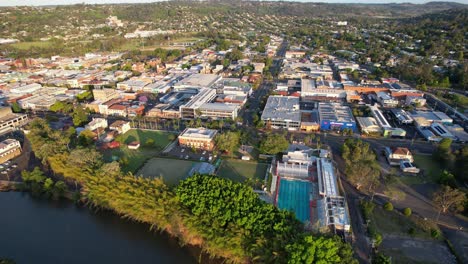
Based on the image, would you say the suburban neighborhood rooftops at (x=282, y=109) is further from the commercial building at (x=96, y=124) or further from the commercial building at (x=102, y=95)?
the commercial building at (x=102, y=95)

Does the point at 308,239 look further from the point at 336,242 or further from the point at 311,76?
the point at 311,76

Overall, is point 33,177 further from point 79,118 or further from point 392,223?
point 392,223

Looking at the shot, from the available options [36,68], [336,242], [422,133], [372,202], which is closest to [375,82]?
[422,133]

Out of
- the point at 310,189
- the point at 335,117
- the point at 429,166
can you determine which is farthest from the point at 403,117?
the point at 310,189

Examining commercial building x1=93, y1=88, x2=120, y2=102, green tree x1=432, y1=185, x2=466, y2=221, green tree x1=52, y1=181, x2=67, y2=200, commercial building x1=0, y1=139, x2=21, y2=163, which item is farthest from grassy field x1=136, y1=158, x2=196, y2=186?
green tree x1=432, y1=185, x2=466, y2=221

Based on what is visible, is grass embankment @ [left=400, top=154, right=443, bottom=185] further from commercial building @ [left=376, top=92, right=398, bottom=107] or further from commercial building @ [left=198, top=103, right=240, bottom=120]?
commercial building @ [left=198, top=103, right=240, bottom=120]
